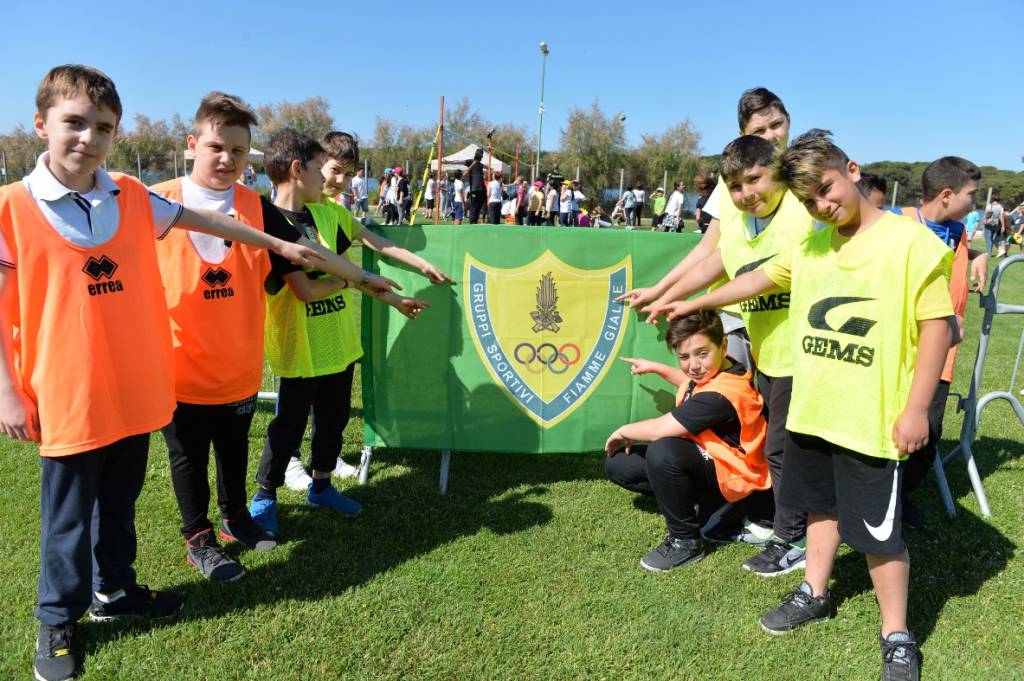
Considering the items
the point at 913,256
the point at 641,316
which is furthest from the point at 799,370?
the point at 641,316

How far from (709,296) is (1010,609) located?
74.6 inches

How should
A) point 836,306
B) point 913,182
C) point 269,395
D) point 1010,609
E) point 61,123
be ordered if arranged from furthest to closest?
point 913,182 < point 269,395 < point 1010,609 < point 836,306 < point 61,123

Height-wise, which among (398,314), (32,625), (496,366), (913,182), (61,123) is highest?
(913,182)

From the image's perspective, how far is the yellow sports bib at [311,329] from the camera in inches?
129

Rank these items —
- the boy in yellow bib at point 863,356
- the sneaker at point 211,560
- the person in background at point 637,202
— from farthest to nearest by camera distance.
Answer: the person in background at point 637,202 → the sneaker at point 211,560 → the boy in yellow bib at point 863,356

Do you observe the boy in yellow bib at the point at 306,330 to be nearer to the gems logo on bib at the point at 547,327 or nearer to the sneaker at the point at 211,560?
the sneaker at the point at 211,560

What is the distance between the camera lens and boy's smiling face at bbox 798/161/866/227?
2.24m

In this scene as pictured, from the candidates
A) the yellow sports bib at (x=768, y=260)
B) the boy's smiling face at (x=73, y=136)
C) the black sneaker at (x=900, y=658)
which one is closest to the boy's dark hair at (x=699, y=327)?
the yellow sports bib at (x=768, y=260)

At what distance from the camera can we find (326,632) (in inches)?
99.9

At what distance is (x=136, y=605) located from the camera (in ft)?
8.46

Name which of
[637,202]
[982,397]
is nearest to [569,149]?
[637,202]

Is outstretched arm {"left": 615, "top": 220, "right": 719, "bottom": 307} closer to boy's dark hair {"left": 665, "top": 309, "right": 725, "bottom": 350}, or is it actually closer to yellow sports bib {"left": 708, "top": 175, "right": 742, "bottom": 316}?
yellow sports bib {"left": 708, "top": 175, "right": 742, "bottom": 316}

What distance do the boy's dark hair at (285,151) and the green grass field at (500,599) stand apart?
5.96ft

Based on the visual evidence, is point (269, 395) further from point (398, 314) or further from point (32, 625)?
point (32, 625)
